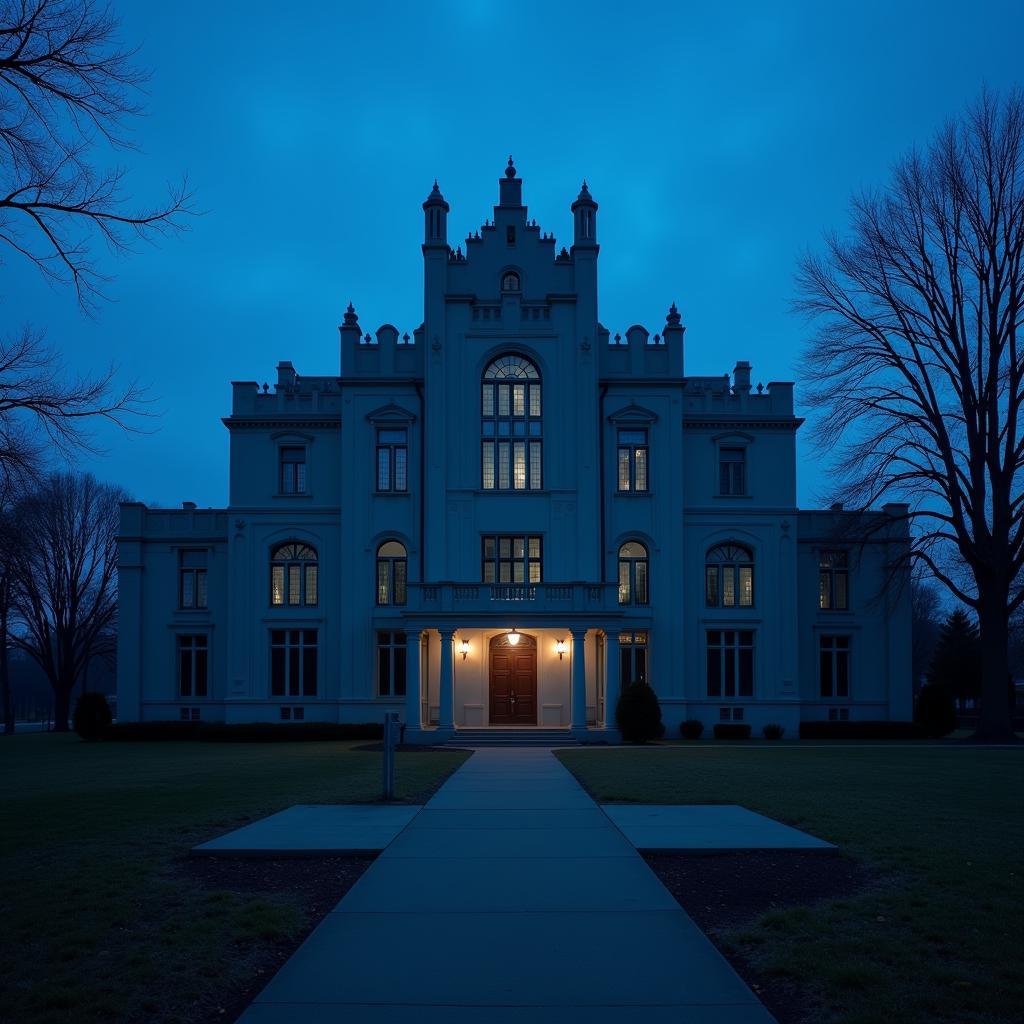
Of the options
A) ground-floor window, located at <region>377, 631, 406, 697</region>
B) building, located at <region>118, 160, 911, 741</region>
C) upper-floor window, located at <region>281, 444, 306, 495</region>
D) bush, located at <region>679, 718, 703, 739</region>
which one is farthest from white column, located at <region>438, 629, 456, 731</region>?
upper-floor window, located at <region>281, 444, 306, 495</region>

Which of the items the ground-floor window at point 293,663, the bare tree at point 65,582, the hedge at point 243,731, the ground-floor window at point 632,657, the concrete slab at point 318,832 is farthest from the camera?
the bare tree at point 65,582

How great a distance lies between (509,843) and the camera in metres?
11.5

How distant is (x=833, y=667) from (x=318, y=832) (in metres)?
32.1

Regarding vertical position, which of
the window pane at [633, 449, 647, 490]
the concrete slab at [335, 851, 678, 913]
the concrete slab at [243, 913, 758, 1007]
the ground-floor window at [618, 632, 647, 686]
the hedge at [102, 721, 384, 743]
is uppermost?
the window pane at [633, 449, 647, 490]

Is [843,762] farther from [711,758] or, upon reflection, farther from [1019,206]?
[1019,206]

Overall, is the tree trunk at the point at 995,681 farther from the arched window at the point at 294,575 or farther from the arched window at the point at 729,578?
the arched window at the point at 294,575

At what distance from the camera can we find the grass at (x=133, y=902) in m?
6.23

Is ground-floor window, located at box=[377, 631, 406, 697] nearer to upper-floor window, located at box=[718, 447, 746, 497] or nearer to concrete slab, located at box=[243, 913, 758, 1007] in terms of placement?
upper-floor window, located at box=[718, 447, 746, 497]

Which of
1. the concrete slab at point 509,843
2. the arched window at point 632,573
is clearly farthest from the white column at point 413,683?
the concrete slab at point 509,843

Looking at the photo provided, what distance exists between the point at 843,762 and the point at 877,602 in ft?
51.5

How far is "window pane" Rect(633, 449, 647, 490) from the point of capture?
128 ft

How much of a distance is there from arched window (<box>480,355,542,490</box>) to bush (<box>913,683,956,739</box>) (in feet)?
55.7

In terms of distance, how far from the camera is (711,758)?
26.0 meters

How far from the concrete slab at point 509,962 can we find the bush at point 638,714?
25.0 metres
